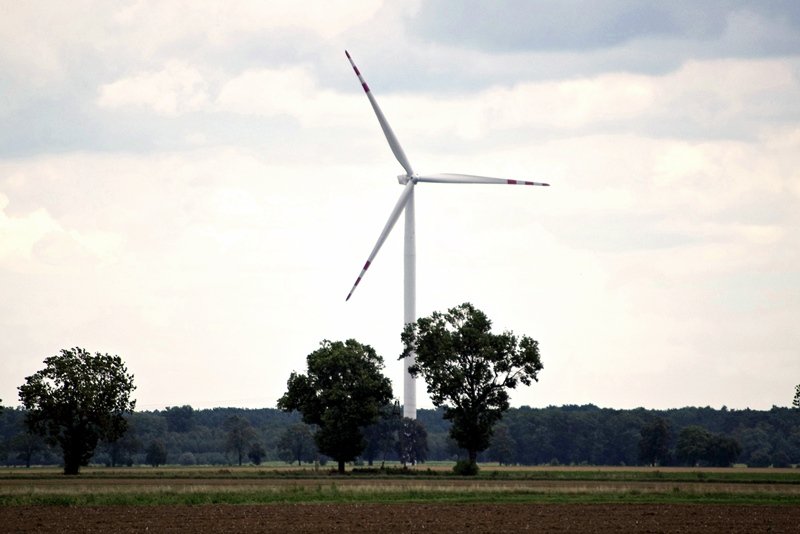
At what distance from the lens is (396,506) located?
2734 inches

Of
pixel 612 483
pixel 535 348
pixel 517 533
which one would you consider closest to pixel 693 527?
pixel 517 533

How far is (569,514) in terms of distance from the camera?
64.1 metres

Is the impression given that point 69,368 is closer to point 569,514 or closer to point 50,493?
point 50,493

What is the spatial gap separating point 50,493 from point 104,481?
17.3 metres

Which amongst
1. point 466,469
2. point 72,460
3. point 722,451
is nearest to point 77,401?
point 72,460

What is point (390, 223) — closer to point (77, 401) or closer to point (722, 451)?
point (77, 401)

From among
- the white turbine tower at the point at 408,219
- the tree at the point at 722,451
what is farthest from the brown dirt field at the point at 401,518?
the tree at the point at 722,451

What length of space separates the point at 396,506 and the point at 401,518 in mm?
8379

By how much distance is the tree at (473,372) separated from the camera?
401ft

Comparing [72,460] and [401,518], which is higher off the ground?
[72,460]

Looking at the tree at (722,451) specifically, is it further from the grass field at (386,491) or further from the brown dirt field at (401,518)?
the brown dirt field at (401,518)

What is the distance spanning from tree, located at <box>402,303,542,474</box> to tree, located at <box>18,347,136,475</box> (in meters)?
30.2

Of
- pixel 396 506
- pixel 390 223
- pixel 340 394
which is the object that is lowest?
pixel 396 506

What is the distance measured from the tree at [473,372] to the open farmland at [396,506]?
25869mm
